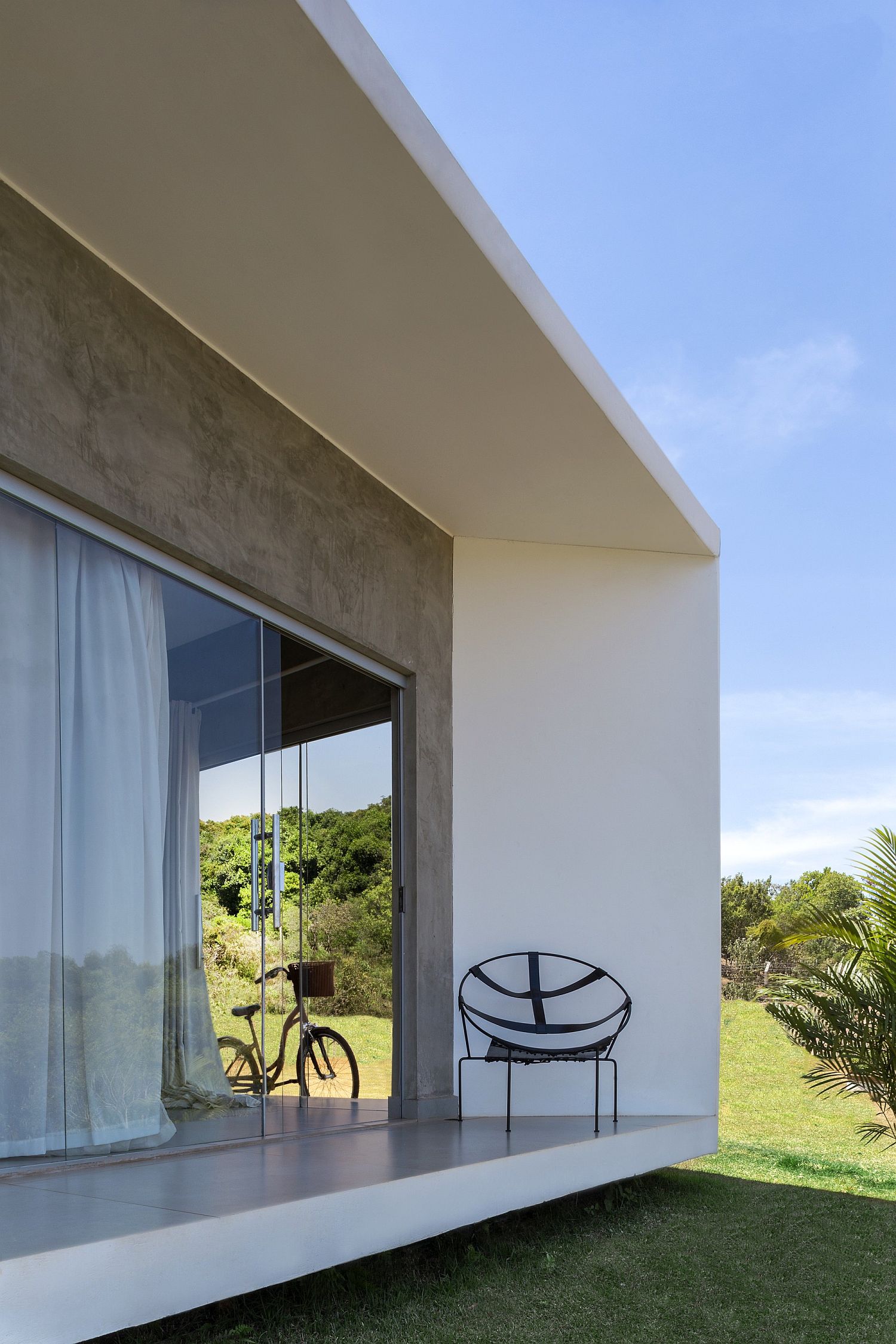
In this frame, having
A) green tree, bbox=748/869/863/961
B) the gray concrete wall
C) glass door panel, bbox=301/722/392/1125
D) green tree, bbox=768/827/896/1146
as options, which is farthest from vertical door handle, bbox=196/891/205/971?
green tree, bbox=748/869/863/961

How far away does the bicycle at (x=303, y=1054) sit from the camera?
4.28 metres

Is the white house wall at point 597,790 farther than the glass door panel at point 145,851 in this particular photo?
Yes

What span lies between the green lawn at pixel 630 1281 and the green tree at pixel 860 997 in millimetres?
619

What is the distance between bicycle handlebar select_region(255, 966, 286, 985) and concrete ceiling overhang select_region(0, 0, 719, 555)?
241 cm

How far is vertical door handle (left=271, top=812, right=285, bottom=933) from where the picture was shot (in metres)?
4.64

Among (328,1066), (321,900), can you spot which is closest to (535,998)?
(328,1066)

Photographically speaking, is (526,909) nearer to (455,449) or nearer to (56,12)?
(455,449)

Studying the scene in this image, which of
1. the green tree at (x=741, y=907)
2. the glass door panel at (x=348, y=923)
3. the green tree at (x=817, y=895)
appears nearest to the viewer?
the glass door panel at (x=348, y=923)

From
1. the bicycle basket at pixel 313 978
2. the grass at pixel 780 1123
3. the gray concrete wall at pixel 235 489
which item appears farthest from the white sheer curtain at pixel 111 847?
the grass at pixel 780 1123

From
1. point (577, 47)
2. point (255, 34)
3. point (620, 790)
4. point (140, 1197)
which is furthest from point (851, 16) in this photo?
point (140, 1197)

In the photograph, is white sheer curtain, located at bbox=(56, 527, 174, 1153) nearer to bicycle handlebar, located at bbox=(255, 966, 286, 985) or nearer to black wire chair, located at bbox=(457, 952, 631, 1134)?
bicycle handlebar, located at bbox=(255, 966, 286, 985)

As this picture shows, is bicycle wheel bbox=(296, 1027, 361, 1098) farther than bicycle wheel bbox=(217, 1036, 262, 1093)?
Yes

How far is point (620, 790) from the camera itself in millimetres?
6383

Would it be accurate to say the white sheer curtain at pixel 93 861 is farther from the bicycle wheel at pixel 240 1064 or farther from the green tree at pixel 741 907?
the green tree at pixel 741 907
